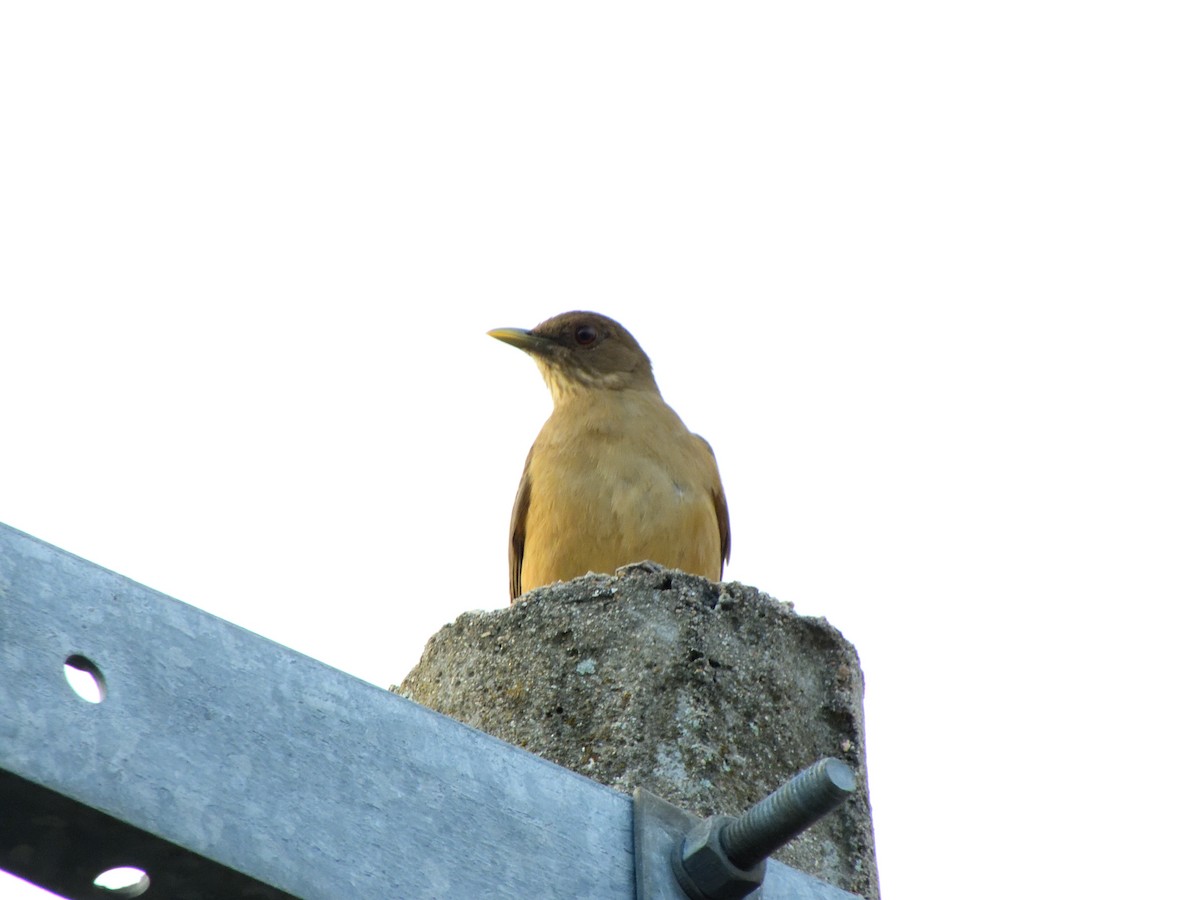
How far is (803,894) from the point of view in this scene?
2041 mm

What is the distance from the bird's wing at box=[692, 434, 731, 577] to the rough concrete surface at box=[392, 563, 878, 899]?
130 inches

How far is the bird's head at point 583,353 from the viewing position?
7.82 metres

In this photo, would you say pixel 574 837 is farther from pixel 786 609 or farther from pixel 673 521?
pixel 673 521

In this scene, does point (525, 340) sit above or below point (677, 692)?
above

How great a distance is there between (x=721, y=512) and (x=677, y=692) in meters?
3.86

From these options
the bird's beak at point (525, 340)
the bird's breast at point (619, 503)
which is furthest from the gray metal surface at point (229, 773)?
the bird's beak at point (525, 340)

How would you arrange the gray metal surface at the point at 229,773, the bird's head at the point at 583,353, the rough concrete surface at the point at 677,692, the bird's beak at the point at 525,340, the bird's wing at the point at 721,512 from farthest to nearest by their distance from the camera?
the bird's beak at the point at 525,340
the bird's head at the point at 583,353
the bird's wing at the point at 721,512
the rough concrete surface at the point at 677,692
the gray metal surface at the point at 229,773

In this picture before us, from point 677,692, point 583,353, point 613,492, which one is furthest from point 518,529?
point 677,692

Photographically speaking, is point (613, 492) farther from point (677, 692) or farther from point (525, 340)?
point (677, 692)

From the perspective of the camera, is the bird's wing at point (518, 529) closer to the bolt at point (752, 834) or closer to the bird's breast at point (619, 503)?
the bird's breast at point (619, 503)

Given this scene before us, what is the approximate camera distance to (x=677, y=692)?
10.4 feet

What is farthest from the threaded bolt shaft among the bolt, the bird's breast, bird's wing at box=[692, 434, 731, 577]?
bird's wing at box=[692, 434, 731, 577]

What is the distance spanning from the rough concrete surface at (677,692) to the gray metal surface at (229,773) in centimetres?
122

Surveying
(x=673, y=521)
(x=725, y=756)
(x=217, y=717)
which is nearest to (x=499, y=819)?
(x=217, y=717)
